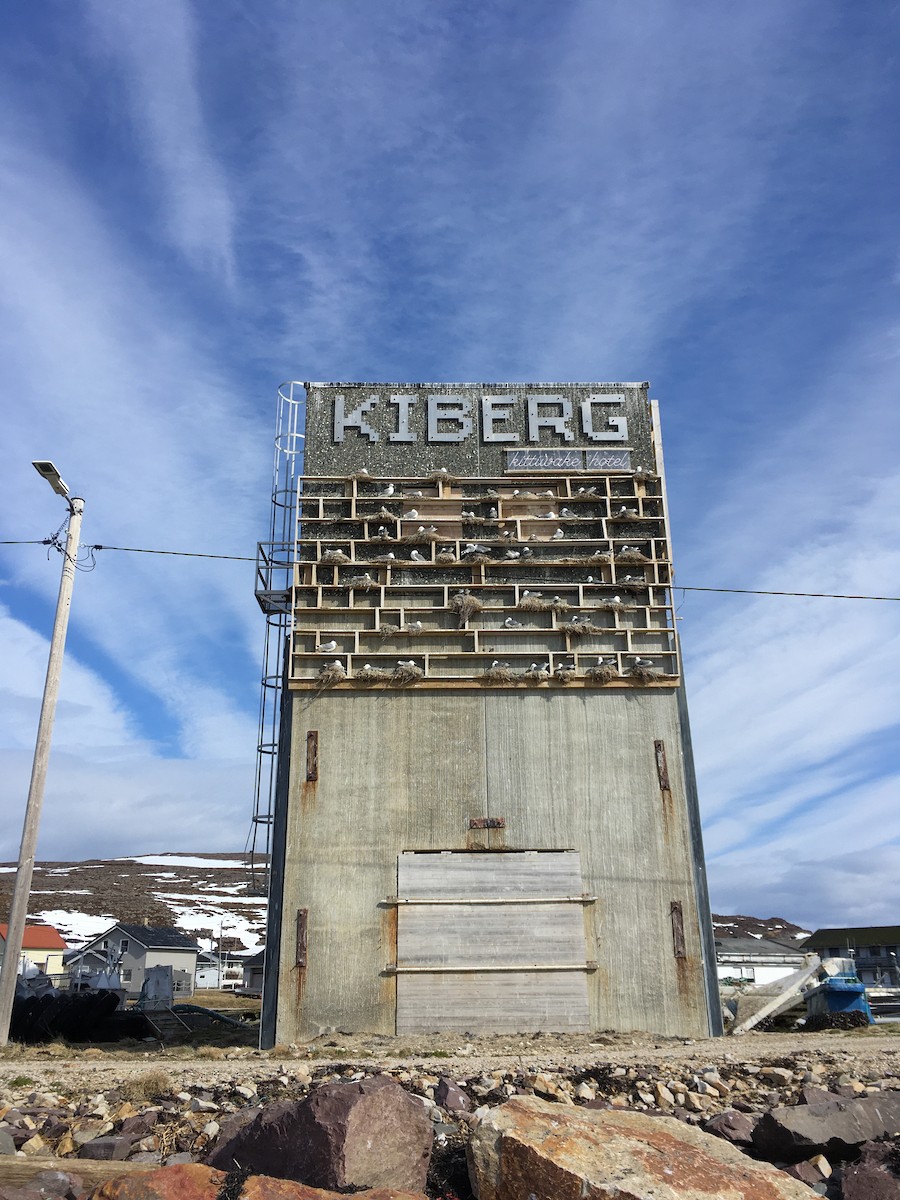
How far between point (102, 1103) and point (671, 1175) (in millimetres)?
6941

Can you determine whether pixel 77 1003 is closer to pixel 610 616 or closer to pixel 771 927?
pixel 610 616

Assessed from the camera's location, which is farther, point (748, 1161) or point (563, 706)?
point (563, 706)

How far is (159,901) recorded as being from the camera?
9500 cm

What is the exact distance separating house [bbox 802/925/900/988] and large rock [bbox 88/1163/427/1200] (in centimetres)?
6000

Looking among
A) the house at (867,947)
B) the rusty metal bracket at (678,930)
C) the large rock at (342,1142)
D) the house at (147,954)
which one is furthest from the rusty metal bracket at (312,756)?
the house at (867,947)

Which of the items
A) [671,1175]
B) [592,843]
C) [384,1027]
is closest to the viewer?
[671,1175]

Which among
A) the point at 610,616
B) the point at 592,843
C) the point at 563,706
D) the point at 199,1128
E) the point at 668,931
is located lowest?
the point at 199,1128

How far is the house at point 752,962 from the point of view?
138 feet

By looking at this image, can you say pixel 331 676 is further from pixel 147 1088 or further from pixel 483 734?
pixel 147 1088

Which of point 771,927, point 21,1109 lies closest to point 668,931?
point 21,1109

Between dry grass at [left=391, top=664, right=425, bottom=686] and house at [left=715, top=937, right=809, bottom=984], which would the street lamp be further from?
house at [left=715, top=937, right=809, bottom=984]

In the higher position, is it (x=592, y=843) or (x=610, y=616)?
(x=610, y=616)

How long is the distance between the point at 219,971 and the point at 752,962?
1265 inches

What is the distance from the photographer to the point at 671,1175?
21.0 feet
